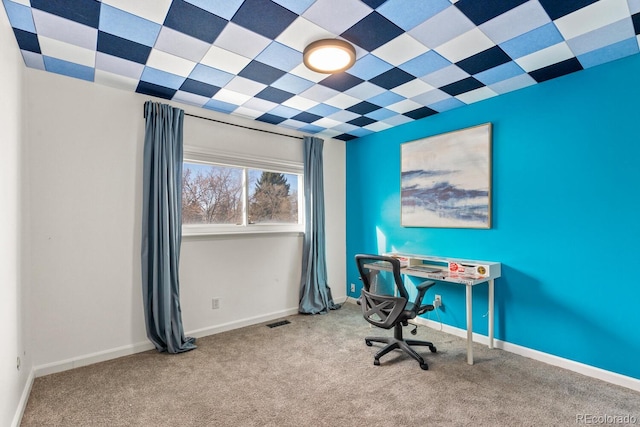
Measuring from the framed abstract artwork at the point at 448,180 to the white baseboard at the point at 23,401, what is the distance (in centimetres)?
357

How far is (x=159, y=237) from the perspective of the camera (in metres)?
2.92

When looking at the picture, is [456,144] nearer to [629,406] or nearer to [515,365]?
[515,365]

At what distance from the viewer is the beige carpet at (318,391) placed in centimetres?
196

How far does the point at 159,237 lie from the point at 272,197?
4.78 feet

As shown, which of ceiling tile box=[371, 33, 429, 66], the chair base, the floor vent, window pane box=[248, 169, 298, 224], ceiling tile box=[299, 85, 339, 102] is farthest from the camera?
window pane box=[248, 169, 298, 224]

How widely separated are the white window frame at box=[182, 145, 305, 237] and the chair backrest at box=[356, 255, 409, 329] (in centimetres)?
140

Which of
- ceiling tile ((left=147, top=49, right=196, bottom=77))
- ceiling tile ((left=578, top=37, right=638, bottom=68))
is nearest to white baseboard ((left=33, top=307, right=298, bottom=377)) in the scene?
ceiling tile ((left=147, top=49, right=196, bottom=77))

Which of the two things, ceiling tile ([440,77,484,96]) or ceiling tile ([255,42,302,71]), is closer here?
ceiling tile ([255,42,302,71])

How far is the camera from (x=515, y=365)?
2.64 meters

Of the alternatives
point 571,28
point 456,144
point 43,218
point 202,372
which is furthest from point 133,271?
point 571,28

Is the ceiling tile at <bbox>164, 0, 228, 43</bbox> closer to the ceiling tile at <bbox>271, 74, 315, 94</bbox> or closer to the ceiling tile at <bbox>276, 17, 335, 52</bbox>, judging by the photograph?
the ceiling tile at <bbox>276, 17, 335, 52</bbox>

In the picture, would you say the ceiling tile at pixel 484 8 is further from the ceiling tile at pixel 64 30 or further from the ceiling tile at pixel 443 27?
the ceiling tile at pixel 64 30

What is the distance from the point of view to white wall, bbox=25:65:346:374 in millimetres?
2504

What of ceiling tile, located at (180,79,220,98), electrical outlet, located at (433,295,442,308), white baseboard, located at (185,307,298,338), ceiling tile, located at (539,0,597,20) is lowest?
white baseboard, located at (185,307,298,338)
